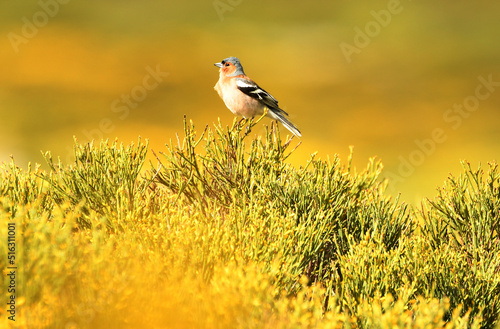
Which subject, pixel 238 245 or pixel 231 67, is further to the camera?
pixel 231 67

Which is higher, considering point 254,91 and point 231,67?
point 231,67

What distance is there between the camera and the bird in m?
9.11

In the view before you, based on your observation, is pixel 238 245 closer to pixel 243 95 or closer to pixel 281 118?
pixel 243 95

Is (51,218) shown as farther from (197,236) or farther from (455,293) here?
(455,293)

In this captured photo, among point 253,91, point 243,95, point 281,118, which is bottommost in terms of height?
point 281,118

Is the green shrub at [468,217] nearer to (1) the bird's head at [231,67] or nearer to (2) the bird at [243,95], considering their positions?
(2) the bird at [243,95]

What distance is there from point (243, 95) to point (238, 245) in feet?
13.6

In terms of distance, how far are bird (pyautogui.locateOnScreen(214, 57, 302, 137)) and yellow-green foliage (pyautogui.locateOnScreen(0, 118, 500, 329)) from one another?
1.88m

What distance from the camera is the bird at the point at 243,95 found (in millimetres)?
9109

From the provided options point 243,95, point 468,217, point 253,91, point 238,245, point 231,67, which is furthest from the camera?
point 231,67

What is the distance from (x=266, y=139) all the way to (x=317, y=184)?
1007 mm

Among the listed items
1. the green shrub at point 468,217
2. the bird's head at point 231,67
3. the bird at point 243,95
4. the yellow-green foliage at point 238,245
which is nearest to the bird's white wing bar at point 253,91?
the bird at point 243,95

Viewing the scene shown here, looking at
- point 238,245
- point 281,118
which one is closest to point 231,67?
point 281,118

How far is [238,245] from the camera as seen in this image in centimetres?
557
